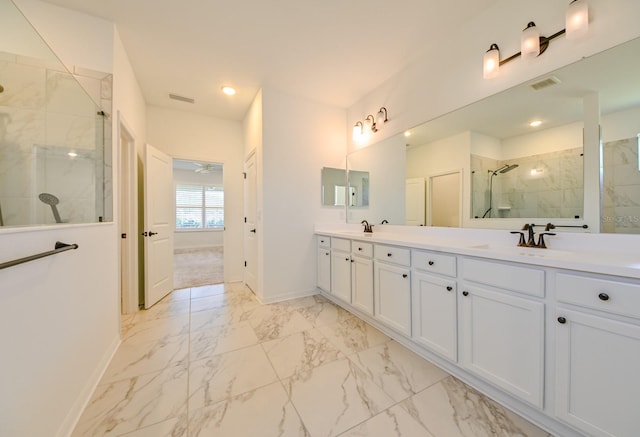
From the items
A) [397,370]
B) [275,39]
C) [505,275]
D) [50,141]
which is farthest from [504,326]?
[50,141]

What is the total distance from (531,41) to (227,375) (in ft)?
10.1

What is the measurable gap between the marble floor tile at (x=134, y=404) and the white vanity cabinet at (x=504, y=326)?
1.77 m

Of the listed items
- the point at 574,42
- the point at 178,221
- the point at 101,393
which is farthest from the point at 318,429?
the point at 178,221

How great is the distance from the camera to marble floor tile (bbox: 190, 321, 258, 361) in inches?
75.2

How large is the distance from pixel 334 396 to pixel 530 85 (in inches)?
97.6

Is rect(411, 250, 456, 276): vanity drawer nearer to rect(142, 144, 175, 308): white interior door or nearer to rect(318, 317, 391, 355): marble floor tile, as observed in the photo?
rect(318, 317, 391, 355): marble floor tile

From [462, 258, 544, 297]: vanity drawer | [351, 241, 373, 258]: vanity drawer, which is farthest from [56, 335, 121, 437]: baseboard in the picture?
[462, 258, 544, 297]: vanity drawer

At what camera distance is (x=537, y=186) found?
1642 millimetres

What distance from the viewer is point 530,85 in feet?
5.38

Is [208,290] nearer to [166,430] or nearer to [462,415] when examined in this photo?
[166,430]

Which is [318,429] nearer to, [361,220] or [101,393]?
[101,393]

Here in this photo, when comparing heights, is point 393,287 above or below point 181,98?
below

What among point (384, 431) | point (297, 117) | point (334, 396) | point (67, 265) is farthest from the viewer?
point (297, 117)

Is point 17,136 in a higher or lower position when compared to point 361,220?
higher
